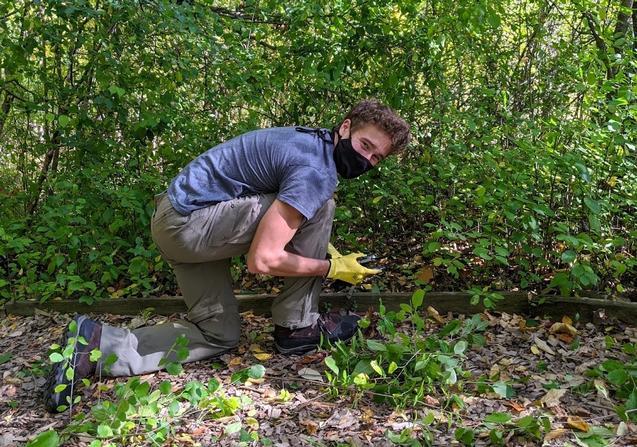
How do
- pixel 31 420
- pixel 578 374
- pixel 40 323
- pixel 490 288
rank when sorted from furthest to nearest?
pixel 40 323, pixel 490 288, pixel 578 374, pixel 31 420

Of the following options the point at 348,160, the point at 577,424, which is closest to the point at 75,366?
the point at 348,160

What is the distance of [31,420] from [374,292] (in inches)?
73.3

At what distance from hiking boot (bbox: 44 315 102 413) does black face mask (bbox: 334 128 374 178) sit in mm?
1364

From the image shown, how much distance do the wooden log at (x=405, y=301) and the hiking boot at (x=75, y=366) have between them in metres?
0.89

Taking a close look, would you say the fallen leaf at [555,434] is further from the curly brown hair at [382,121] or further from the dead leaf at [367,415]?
the curly brown hair at [382,121]

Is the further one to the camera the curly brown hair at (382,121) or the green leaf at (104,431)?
the curly brown hair at (382,121)

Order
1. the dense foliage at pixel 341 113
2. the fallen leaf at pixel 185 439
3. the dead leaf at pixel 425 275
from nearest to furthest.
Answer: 1. the fallen leaf at pixel 185 439
2. the dense foliage at pixel 341 113
3. the dead leaf at pixel 425 275

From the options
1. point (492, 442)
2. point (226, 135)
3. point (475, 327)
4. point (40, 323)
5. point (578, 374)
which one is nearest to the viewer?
point (492, 442)

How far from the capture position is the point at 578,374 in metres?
2.56

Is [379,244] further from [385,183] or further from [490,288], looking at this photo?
[490,288]

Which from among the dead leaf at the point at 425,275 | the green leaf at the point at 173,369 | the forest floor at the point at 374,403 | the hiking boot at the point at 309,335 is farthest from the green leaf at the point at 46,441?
the dead leaf at the point at 425,275

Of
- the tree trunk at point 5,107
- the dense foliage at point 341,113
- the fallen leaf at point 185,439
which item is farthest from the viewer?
the tree trunk at point 5,107

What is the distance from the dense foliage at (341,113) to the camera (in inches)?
128

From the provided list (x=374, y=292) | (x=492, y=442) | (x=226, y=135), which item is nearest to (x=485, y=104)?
(x=374, y=292)
